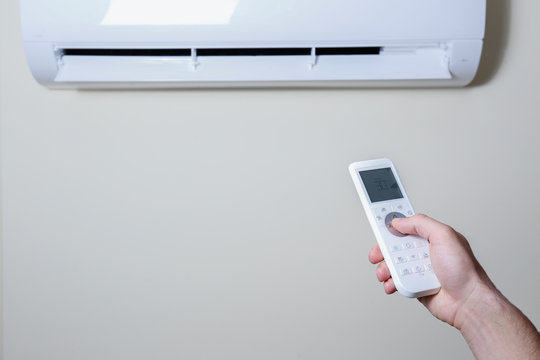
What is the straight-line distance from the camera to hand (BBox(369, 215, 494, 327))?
0.69m

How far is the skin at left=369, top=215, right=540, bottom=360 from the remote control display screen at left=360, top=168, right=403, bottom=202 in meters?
0.05

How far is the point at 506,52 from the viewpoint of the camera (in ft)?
3.34

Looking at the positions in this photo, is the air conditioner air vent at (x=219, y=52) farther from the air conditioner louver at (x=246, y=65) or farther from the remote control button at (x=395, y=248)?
the remote control button at (x=395, y=248)

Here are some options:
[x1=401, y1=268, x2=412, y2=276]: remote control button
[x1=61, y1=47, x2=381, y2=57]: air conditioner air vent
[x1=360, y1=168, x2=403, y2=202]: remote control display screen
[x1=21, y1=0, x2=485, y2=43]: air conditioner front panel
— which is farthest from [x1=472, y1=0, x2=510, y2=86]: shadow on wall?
[x1=401, y1=268, x2=412, y2=276]: remote control button

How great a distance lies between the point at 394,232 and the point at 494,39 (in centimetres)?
49

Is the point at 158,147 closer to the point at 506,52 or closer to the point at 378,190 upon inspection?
the point at 378,190

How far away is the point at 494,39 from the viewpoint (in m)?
1.01

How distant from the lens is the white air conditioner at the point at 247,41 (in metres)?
0.88

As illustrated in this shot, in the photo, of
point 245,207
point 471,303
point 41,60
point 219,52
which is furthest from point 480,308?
point 41,60

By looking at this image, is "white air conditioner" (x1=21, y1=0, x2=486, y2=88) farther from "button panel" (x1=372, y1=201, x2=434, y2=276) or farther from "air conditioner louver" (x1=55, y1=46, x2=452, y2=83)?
"button panel" (x1=372, y1=201, x2=434, y2=276)

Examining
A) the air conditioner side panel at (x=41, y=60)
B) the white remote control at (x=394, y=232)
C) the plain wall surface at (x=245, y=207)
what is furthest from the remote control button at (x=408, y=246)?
the air conditioner side panel at (x=41, y=60)

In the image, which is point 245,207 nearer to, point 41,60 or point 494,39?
point 41,60

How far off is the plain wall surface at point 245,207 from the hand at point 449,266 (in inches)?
12.2

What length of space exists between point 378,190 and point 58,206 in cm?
61
